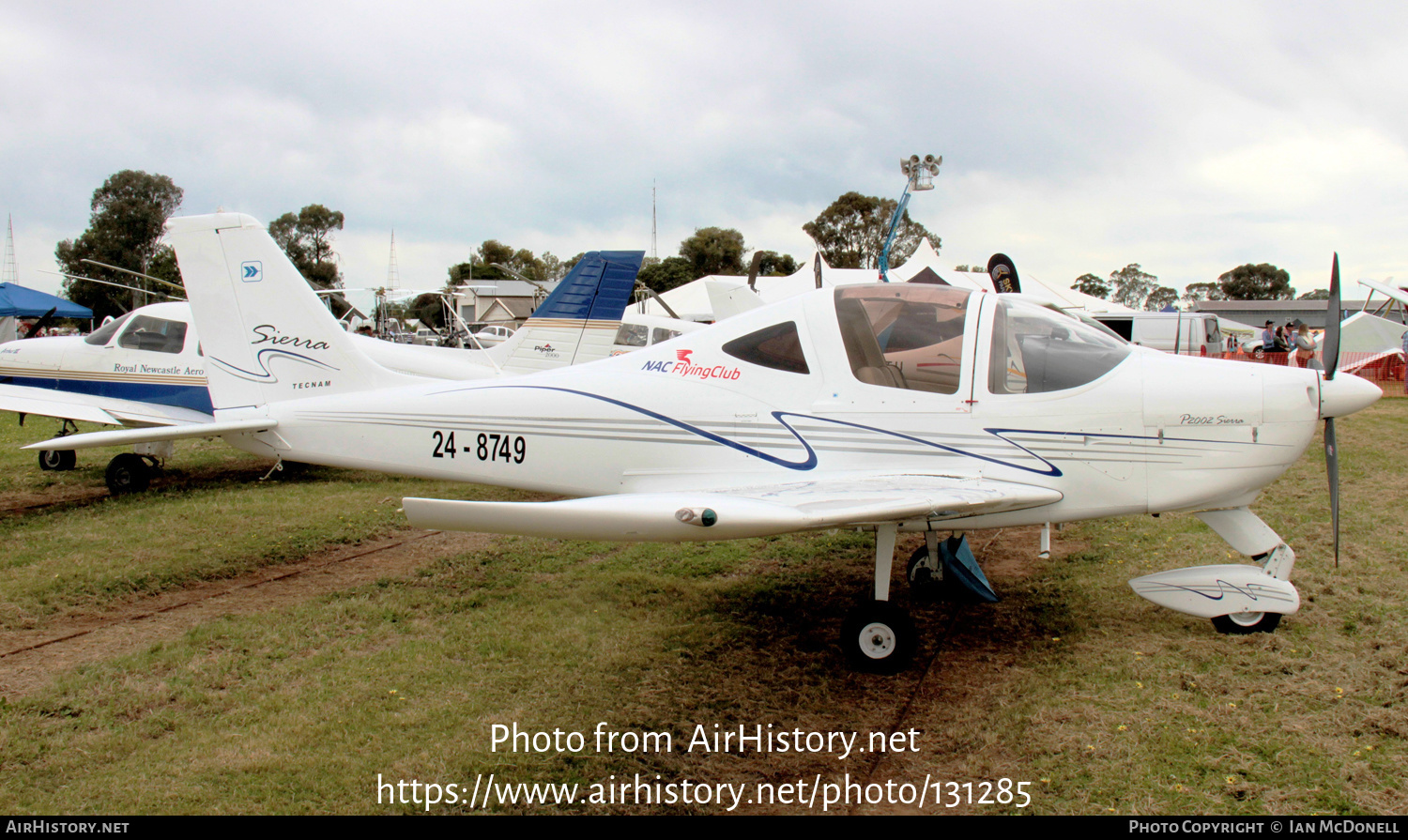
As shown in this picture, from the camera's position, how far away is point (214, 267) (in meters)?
6.27

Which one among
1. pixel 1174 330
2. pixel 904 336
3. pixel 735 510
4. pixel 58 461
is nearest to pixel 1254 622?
pixel 904 336

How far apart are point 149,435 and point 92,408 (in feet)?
17.1

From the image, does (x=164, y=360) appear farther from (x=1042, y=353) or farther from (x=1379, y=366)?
(x=1379, y=366)

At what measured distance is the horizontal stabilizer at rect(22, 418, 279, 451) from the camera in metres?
5.07

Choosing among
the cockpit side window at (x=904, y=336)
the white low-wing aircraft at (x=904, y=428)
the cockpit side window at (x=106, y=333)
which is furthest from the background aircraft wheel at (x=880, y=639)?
the cockpit side window at (x=106, y=333)

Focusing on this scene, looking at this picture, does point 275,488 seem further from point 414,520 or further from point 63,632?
point 414,520

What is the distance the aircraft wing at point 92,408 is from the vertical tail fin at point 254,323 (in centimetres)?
398

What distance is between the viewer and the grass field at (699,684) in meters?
3.21

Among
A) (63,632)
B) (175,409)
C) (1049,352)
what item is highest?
(1049,352)

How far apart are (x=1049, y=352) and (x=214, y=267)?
6008mm

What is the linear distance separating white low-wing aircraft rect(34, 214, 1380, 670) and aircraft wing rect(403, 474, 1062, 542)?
0.03 m

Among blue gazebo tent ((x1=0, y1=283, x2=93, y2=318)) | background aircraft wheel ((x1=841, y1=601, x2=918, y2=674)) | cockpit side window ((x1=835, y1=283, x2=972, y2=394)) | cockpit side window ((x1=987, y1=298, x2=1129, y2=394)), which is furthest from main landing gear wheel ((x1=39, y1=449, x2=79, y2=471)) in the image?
blue gazebo tent ((x1=0, y1=283, x2=93, y2=318))

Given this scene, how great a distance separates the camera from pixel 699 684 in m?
4.19

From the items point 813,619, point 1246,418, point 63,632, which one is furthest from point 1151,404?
point 63,632
